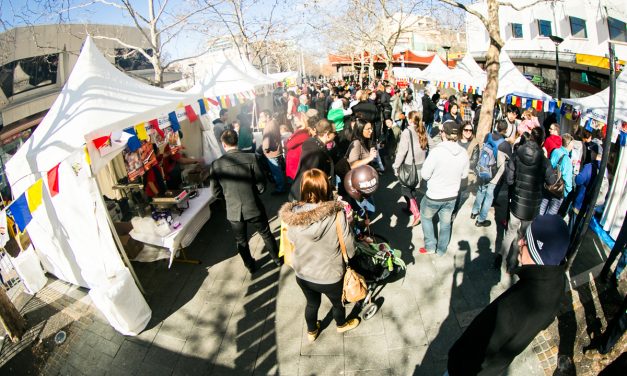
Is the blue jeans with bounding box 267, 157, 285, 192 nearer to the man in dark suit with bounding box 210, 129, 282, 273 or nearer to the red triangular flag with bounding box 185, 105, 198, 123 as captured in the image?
the red triangular flag with bounding box 185, 105, 198, 123

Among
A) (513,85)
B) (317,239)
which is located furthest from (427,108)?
(317,239)

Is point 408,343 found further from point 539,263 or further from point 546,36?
point 546,36

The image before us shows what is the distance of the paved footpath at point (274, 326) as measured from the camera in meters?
3.12

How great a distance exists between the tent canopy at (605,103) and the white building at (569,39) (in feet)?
23.6

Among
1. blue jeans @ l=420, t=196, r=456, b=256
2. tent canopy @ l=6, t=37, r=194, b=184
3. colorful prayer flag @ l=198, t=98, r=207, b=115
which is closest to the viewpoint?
tent canopy @ l=6, t=37, r=194, b=184

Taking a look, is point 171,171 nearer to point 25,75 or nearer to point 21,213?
point 21,213

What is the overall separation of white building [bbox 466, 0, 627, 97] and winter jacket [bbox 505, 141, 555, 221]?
995 cm

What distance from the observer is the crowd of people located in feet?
5.78

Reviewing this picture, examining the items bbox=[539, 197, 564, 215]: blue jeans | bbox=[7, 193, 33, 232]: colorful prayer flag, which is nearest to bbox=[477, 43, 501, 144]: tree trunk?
bbox=[539, 197, 564, 215]: blue jeans

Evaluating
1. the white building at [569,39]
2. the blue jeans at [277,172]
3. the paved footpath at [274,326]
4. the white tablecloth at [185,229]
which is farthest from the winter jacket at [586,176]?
the white building at [569,39]

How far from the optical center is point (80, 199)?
3.56 meters

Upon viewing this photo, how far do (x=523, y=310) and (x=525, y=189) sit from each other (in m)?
2.50

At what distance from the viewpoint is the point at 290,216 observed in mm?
2525

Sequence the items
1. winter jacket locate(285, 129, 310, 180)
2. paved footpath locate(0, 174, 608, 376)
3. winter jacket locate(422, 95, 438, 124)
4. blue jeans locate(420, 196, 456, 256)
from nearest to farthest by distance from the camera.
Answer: paved footpath locate(0, 174, 608, 376)
blue jeans locate(420, 196, 456, 256)
winter jacket locate(285, 129, 310, 180)
winter jacket locate(422, 95, 438, 124)
